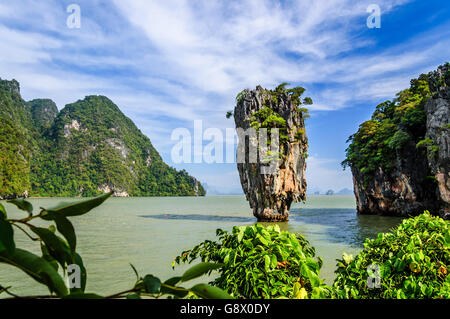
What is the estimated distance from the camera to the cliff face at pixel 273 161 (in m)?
19.7

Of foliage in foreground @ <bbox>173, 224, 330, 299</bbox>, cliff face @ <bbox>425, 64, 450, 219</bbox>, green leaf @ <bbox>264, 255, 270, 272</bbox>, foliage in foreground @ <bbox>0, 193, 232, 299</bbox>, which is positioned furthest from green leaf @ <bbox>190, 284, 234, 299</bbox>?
cliff face @ <bbox>425, 64, 450, 219</bbox>

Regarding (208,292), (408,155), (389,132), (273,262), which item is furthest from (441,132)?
(208,292)

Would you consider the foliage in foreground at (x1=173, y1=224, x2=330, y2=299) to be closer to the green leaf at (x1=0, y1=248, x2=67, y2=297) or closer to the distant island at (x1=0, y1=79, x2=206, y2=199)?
the green leaf at (x1=0, y1=248, x2=67, y2=297)

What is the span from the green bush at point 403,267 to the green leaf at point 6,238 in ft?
7.04

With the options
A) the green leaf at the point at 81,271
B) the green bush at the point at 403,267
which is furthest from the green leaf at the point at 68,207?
the green bush at the point at 403,267

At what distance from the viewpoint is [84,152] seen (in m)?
88.4

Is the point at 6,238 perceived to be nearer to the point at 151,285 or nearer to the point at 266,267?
the point at 151,285

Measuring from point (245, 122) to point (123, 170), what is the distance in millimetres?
78810

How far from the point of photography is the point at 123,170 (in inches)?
3629

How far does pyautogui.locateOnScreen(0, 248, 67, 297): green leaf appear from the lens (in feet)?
1.54

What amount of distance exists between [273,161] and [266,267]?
17.9 m

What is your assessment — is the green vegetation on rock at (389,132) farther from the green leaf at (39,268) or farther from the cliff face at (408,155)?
the green leaf at (39,268)
